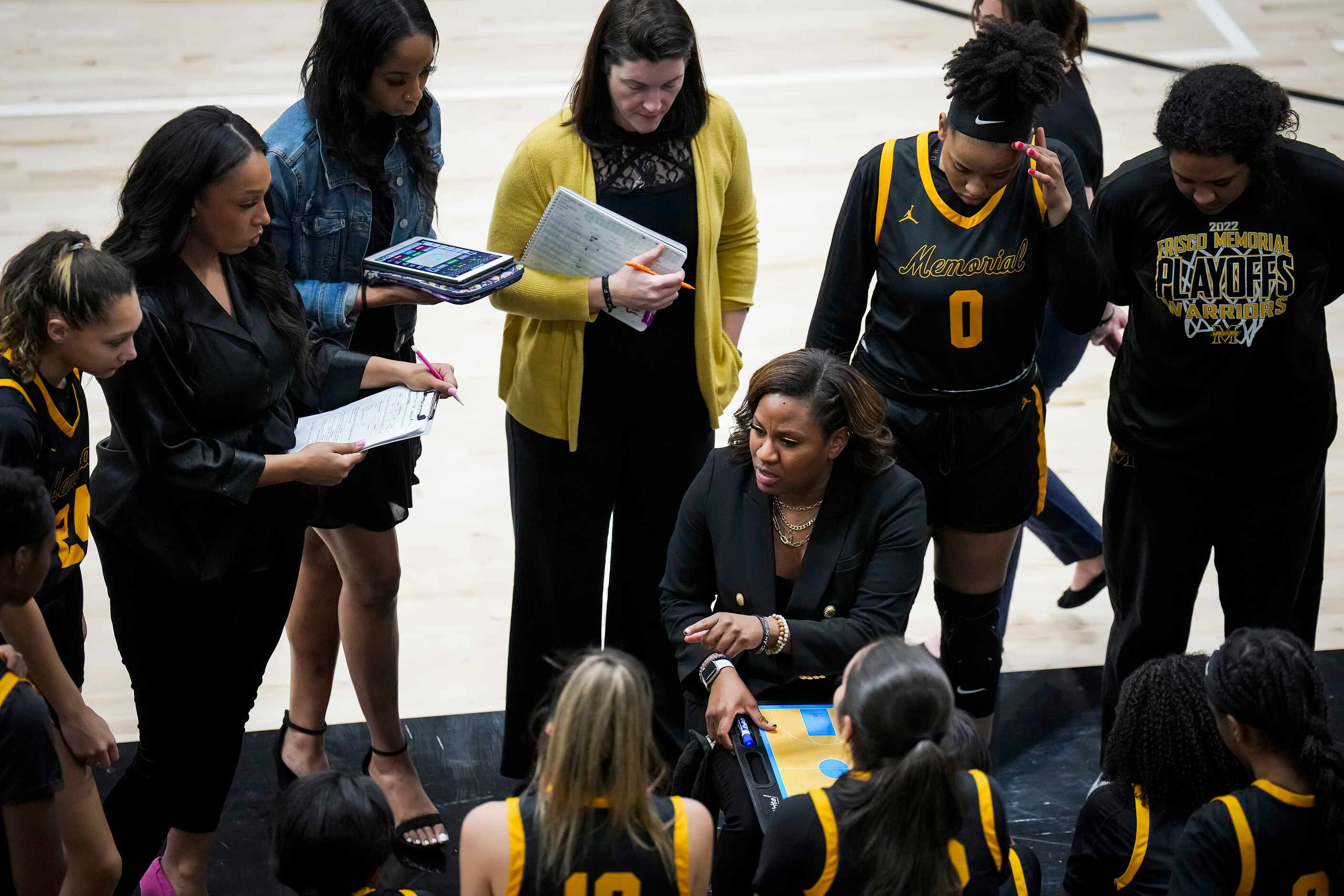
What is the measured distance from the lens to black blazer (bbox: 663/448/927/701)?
9.25 ft

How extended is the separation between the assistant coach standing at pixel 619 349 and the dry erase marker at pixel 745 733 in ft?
1.86

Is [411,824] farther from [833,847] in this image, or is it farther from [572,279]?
[833,847]

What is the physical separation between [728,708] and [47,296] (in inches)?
53.5

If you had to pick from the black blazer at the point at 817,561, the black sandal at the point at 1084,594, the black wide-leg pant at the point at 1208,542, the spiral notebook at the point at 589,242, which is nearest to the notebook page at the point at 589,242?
the spiral notebook at the point at 589,242

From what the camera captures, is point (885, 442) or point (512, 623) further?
point (512, 623)

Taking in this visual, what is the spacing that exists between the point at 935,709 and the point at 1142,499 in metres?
1.20

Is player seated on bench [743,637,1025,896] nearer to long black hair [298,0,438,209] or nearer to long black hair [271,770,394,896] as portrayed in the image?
long black hair [271,770,394,896]

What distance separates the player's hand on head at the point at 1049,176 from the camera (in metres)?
2.87

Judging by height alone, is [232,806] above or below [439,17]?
below

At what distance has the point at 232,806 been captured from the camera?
11.1ft

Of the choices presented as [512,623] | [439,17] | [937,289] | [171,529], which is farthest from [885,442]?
[439,17]

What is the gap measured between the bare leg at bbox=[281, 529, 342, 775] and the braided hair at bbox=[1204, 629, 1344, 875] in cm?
199

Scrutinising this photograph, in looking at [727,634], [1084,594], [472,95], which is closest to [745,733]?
[727,634]

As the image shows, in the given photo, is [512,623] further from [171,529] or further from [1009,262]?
[1009,262]
